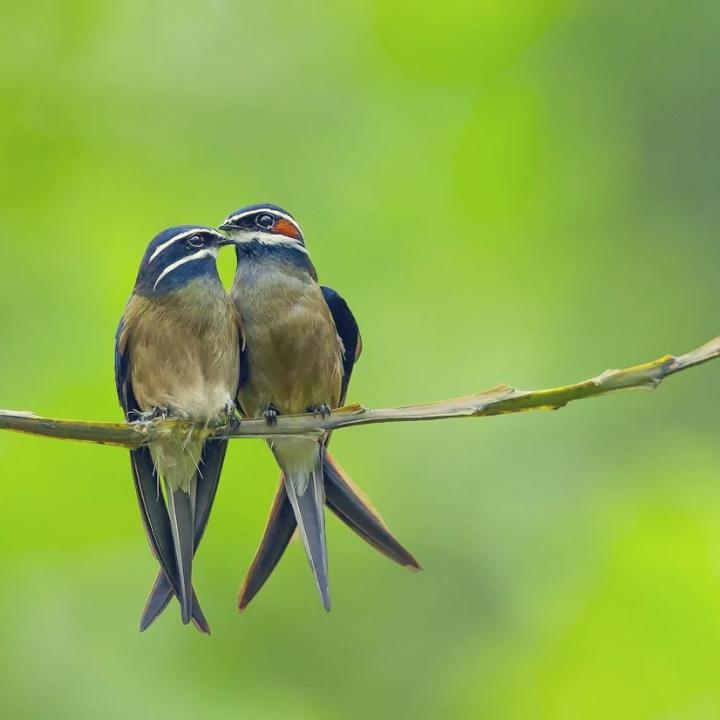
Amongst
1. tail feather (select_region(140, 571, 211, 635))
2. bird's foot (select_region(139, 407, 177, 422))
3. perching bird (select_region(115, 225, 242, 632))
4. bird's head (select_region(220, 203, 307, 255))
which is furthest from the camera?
bird's head (select_region(220, 203, 307, 255))

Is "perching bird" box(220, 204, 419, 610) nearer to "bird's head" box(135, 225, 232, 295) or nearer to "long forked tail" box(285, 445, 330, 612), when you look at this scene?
"long forked tail" box(285, 445, 330, 612)

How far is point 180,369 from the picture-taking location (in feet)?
11.8

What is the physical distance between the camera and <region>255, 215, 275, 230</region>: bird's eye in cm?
392

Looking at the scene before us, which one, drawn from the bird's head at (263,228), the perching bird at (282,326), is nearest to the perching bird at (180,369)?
the perching bird at (282,326)

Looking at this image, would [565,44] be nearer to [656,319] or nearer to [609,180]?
[609,180]

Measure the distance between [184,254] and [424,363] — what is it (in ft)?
16.8

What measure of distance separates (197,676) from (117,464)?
1618 millimetres

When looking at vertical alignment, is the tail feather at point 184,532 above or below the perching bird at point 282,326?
below

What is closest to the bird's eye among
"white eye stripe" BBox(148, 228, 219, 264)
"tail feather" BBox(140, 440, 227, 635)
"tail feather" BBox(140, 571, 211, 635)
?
"white eye stripe" BBox(148, 228, 219, 264)

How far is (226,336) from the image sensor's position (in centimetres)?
360

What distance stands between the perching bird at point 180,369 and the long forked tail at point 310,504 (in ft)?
0.62

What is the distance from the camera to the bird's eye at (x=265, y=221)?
12.9 feet

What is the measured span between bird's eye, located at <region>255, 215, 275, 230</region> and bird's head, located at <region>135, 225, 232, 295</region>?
12.1 inches

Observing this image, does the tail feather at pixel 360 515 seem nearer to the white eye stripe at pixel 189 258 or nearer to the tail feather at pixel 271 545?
the tail feather at pixel 271 545
